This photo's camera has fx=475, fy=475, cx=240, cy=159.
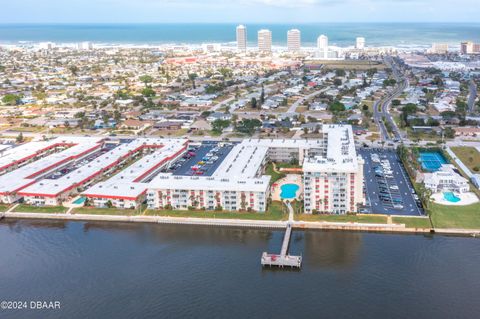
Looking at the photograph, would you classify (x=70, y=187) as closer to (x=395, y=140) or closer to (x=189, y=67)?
(x=395, y=140)

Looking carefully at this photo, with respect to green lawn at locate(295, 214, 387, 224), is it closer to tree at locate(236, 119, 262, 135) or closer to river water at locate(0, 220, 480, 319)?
river water at locate(0, 220, 480, 319)

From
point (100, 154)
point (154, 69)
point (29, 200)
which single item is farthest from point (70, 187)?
point (154, 69)

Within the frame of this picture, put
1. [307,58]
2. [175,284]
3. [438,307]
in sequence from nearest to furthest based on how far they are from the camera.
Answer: [438,307] → [175,284] → [307,58]

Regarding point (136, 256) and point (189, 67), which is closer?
point (136, 256)

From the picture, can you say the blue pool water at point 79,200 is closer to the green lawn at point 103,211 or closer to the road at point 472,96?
the green lawn at point 103,211

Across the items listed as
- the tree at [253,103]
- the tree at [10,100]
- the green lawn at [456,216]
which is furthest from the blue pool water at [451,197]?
the tree at [10,100]

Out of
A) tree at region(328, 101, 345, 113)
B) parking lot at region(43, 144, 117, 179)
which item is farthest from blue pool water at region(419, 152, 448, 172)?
parking lot at region(43, 144, 117, 179)

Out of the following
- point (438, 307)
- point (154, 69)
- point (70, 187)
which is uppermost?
point (154, 69)
